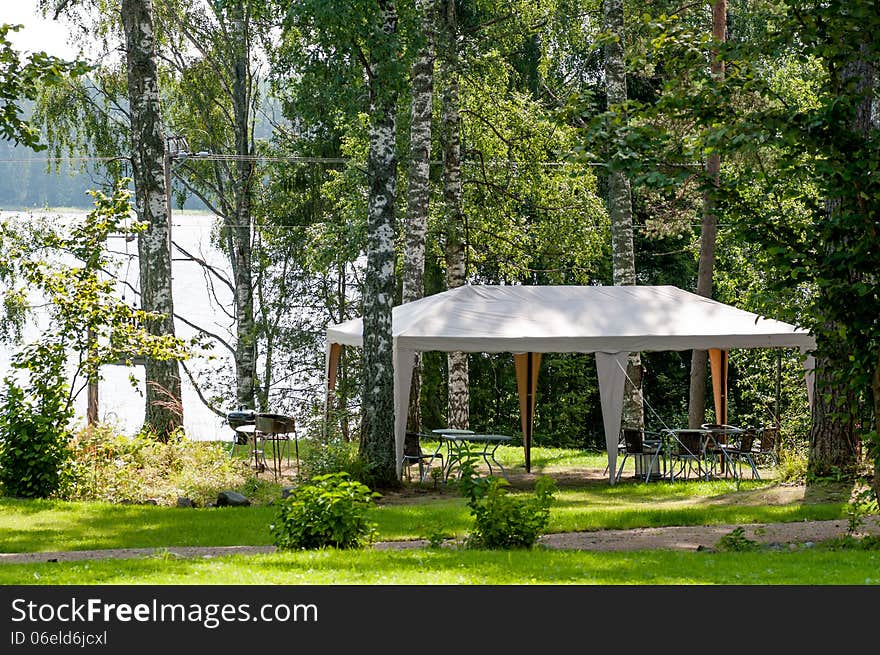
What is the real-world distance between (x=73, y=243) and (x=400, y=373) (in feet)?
13.2

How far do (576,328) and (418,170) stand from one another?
3556 millimetres

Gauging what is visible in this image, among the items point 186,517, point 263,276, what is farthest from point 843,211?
point 263,276

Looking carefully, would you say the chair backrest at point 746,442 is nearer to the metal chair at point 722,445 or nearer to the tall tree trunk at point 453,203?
the metal chair at point 722,445

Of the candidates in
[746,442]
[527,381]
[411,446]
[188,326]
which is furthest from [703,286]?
[188,326]

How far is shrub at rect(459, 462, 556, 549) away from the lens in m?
8.16

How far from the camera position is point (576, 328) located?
14.4m

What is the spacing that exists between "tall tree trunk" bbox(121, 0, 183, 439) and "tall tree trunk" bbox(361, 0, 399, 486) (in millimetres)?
3180

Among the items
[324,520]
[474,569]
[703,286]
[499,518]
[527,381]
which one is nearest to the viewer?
[474,569]

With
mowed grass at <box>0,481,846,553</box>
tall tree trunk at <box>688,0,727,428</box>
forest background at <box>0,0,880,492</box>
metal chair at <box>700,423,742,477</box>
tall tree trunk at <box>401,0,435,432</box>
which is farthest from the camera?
tall tree trunk at <box>688,0,727,428</box>

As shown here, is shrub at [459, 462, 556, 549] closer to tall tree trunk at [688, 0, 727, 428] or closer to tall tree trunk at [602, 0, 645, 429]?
tall tree trunk at [602, 0, 645, 429]

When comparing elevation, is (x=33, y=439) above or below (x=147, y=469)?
above

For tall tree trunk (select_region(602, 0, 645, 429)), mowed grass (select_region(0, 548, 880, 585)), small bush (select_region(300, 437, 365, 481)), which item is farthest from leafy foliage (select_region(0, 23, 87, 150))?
tall tree trunk (select_region(602, 0, 645, 429))

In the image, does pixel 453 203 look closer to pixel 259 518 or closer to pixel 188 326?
pixel 259 518

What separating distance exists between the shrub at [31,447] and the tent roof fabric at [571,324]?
4004mm
